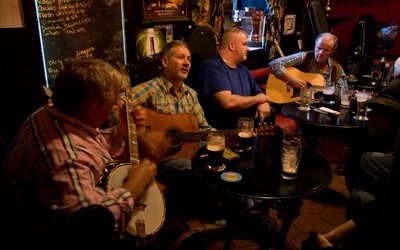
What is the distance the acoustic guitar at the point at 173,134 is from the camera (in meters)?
2.58

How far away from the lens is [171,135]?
2.62 m

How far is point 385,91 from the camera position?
2.54 metres

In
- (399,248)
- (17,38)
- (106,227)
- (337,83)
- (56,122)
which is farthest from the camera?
(337,83)

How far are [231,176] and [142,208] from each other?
0.53 metres

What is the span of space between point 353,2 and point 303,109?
4.11 metres

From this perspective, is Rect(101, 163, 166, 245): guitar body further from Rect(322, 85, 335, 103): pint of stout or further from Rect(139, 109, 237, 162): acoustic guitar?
Rect(322, 85, 335, 103): pint of stout

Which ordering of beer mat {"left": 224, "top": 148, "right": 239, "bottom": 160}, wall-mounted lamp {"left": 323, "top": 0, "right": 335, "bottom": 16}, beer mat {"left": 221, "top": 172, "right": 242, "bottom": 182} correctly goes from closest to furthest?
beer mat {"left": 221, "top": 172, "right": 242, "bottom": 182} < beer mat {"left": 224, "top": 148, "right": 239, "bottom": 160} < wall-mounted lamp {"left": 323, "top": 0, "right": 335, "bottom": 16}

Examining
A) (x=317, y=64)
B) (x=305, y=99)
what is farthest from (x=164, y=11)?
(x=317, y=64)

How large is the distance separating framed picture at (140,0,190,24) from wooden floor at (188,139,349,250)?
2050 millimetres

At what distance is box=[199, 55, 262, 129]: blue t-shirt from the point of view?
309cm

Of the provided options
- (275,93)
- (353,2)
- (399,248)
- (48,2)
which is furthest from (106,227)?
(353,2)

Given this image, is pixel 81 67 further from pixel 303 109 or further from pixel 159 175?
pixel 303 109

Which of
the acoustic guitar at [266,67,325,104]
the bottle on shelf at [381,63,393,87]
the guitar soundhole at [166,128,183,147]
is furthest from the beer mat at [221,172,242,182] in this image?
the bottle on shelf at [381,63,393,87]

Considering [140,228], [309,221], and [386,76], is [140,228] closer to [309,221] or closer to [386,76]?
[309,221]
